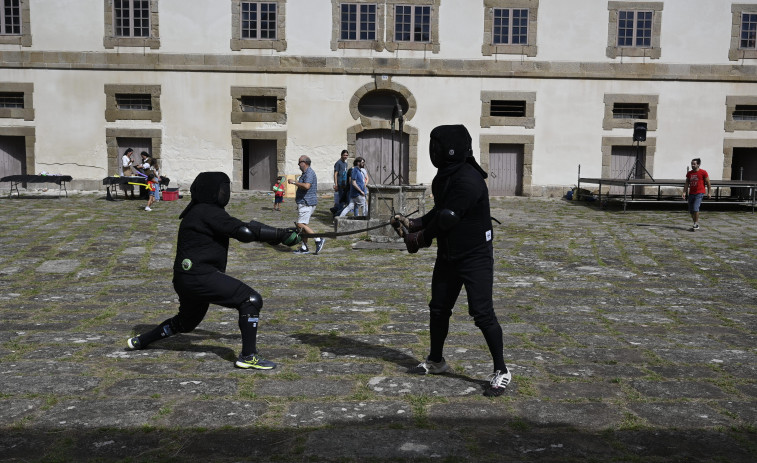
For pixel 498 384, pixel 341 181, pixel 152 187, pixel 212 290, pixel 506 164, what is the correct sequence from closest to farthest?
pixel 498 384
pixel 212 290
pixel 341 181
pixel 152 187
pixel 506 164

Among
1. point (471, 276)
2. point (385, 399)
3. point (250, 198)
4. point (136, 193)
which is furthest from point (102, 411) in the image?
point (136, 193)

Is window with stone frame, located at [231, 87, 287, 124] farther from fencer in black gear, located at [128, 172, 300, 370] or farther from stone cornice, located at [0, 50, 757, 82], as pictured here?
fencer in black gear, located at [128, 172, 300, 370]

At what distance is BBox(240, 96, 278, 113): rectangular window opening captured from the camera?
2050 cm

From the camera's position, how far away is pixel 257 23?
66.5ft

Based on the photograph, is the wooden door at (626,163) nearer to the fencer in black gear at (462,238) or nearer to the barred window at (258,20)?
the barred window at (258,20)

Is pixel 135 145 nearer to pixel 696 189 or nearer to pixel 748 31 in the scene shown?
pixel 696 189

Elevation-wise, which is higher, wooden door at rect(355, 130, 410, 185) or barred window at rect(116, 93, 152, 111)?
barred window at rect(116, 93, 152, 111)

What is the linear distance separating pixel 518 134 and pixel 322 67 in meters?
6.00

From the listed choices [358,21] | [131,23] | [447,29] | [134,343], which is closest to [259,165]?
[358,21]

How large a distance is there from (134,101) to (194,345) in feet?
53.7

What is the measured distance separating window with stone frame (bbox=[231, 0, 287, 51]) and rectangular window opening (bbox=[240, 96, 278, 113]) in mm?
1405

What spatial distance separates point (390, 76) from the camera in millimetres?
20375

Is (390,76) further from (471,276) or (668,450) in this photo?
(668,450)

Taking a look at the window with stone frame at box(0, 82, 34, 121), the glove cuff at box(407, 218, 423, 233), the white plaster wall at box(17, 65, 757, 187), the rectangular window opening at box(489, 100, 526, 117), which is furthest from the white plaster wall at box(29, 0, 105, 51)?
the glove cuff at box(407, 218, 423, 233)
